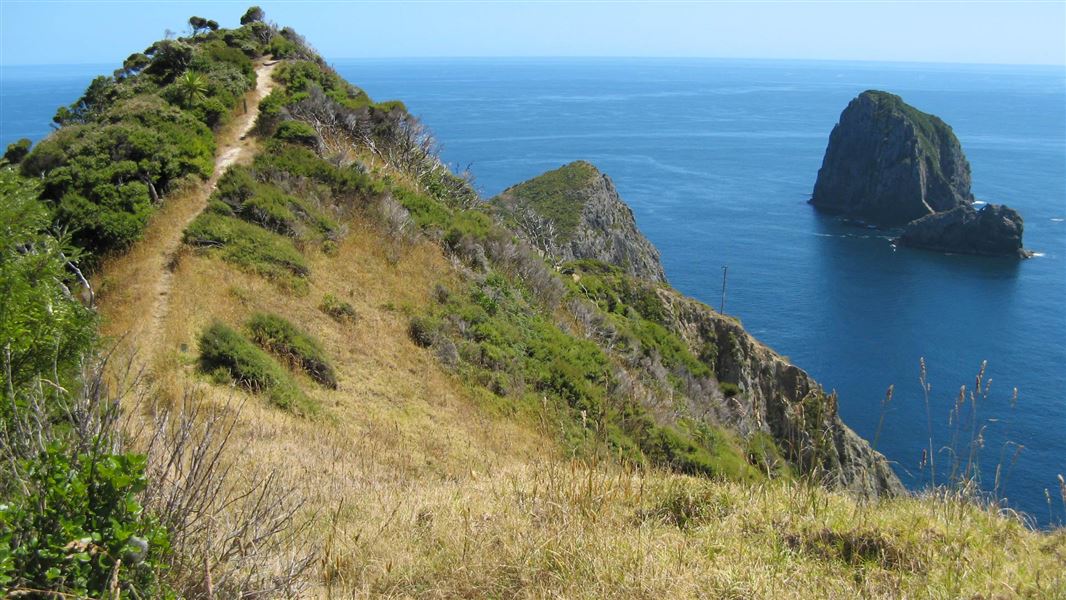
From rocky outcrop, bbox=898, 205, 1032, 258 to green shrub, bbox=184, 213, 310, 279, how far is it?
314ft

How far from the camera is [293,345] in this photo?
1488 centimetres

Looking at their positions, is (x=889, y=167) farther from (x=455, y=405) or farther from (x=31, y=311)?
(x=31, y=311)

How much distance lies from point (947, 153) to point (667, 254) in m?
69.9

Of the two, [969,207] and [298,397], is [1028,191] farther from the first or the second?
[298,397]

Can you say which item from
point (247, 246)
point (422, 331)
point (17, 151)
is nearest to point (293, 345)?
point (422, 331)

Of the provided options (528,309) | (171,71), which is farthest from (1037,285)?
(171,71)

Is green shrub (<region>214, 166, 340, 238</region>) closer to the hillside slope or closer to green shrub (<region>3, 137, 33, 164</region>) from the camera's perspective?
the hillside slope

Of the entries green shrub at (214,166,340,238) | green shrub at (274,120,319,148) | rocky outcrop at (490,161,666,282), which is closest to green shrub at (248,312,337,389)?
green shrub at (214,166,340,238)

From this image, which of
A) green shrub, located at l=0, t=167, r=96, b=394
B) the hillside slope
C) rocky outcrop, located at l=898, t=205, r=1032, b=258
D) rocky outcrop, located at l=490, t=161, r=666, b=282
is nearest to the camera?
the hillside slope

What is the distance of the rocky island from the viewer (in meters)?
121

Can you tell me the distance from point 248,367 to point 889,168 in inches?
5109

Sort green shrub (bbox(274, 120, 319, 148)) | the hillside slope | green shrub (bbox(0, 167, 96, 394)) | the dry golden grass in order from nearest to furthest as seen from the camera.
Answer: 1. the dry golden grass
2. the hillside slope
3. green shrub (bbox(0, 167, 96, 394))
4. green shrub (bbox(274, 120, 319, 148))

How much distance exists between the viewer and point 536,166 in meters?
115

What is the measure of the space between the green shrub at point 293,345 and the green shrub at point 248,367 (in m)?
0.78
